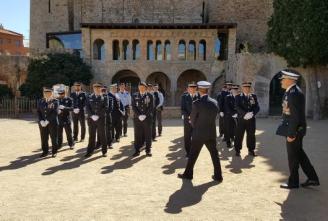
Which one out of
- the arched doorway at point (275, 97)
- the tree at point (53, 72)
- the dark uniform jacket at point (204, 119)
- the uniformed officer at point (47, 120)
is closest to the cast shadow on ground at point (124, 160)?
the uniformed officer at point (47, 120)

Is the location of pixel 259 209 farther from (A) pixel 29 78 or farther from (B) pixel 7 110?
(A) pixel 29 78

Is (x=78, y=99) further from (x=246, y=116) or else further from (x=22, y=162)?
(x=246, y=116)

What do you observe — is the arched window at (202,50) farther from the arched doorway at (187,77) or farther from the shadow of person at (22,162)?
the shadow of person at (22,162)

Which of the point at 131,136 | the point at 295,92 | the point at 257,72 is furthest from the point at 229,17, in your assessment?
the point at 295,92

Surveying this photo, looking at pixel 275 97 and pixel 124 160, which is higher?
pixel 275 97

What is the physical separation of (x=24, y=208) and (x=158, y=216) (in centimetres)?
202

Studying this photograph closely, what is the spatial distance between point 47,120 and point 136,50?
20.3 meters

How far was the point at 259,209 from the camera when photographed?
5.86m

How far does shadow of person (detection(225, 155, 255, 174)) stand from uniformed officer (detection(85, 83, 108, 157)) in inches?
129

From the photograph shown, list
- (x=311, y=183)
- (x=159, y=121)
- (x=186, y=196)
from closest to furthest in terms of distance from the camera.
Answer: (x=186, y=196) < (x=311, y=183) < (x=159, y=121)

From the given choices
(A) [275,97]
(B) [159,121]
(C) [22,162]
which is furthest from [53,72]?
(C) [22,162]

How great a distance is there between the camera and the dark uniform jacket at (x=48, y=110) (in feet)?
33.1

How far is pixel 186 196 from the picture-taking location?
21.3 ft

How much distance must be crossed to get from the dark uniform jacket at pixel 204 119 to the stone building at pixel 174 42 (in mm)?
16116
